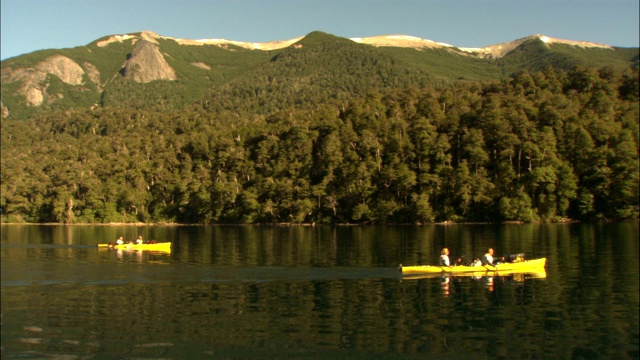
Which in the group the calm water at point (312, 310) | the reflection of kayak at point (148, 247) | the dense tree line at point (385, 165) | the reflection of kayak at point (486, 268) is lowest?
the calm water at point (312, 310)

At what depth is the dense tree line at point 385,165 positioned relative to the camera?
117812 millimetres

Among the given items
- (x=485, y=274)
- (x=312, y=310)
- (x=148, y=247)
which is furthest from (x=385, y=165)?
(x=312, y=310)

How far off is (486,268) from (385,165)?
3775 inches

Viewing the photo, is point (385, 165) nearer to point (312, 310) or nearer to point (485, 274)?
point (485, 274)

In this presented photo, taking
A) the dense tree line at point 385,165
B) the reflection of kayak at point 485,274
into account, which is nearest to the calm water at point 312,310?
the reflection of kayak at point 485,274

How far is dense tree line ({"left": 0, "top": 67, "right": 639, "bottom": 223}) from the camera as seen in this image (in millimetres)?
117812

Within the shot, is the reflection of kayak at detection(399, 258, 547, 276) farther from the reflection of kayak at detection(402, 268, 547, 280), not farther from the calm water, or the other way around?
the calm water

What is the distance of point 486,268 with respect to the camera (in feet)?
142

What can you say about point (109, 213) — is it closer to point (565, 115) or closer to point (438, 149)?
point (438, 149)

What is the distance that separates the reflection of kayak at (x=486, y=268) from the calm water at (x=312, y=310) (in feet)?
4.07

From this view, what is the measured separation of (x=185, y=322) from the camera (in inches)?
1108

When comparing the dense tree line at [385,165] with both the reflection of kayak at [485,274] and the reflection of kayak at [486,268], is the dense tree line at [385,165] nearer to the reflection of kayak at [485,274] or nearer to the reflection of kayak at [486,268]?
the reflection of kayak at [486,268]

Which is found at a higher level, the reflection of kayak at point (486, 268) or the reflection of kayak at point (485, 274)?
the reflection of kayak at point (486, 268)

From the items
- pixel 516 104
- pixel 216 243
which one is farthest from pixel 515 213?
pixel 216 243
